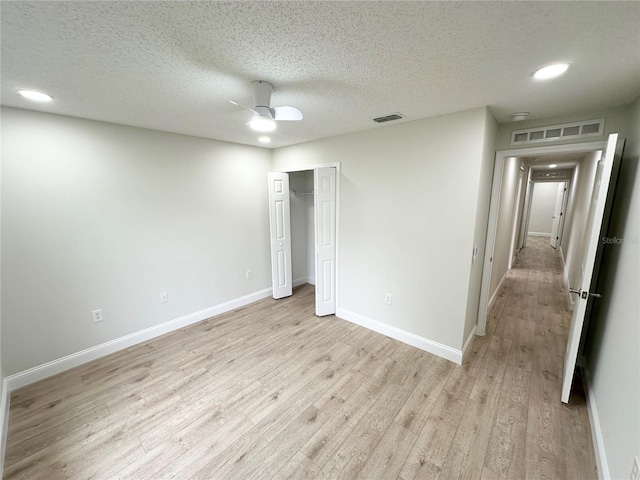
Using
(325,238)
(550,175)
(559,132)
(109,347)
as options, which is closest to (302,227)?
(325,238)

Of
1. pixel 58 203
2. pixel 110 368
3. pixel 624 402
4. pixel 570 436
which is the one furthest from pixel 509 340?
pixel 58 203

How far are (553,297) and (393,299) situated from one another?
Result: 3.31 meters

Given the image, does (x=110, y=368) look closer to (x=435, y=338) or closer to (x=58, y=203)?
(x=58, y=203)

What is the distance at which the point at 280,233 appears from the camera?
4.02 m

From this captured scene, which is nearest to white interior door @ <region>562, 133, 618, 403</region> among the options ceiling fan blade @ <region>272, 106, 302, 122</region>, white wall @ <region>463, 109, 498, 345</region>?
white wall @ <region>463, 109, 498, 345</region>

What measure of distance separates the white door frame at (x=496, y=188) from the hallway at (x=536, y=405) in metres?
0.43

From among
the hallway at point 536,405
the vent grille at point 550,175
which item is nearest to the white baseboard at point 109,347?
the hallway at point 536,405

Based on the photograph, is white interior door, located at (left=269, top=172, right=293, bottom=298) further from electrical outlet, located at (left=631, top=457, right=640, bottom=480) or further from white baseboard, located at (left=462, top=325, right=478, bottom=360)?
electrical outlet, located at (left=631, top=457, right=640, bottom=480)

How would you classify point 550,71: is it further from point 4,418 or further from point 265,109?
point 4,418

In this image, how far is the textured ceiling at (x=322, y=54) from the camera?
3.39 ft

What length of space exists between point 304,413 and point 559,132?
3365mm

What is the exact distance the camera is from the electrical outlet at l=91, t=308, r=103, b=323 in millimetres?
2604

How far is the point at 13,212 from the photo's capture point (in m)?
2.12

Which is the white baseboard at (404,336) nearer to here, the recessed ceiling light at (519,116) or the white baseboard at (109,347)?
the white baseboard at (109,347)
